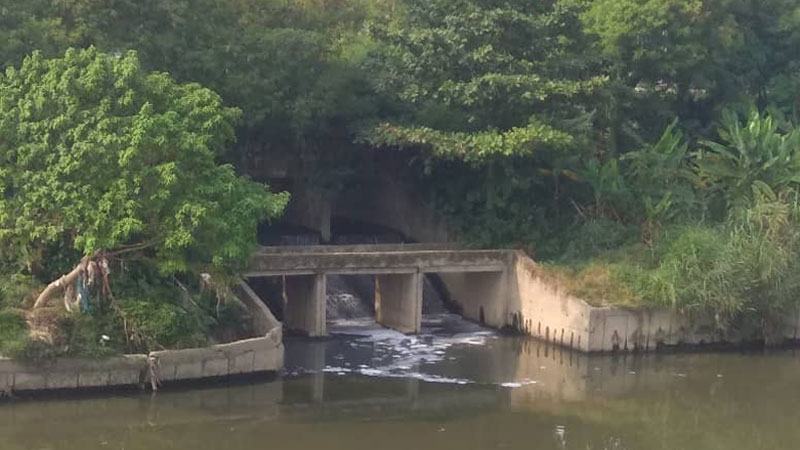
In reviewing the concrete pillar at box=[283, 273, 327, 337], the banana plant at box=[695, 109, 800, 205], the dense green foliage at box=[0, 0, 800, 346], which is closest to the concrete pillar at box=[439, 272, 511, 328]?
the dense green foliage at box=[0, 0, 800, 346]

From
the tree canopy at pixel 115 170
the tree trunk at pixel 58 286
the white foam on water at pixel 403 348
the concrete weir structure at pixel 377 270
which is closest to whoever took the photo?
the tree canopy at pixel 115 170

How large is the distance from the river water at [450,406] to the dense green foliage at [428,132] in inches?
78.7

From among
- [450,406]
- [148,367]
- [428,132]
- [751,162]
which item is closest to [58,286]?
[148,367]

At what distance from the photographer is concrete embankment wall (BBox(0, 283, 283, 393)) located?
81.5 ft

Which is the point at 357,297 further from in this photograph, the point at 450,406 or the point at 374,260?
the point at 450,406

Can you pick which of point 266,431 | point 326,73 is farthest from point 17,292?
point 326,73

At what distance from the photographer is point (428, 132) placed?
33.2m

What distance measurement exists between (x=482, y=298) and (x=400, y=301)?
2.51 m

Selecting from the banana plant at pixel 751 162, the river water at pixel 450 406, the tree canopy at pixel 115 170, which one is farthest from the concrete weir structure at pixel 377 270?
the banana plant at pixel 751 162

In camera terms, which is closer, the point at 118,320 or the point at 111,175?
the point at 111,175

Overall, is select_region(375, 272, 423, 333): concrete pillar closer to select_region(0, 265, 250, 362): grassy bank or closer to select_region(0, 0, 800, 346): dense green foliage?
select_region(0, 0, 800, 346): dense green foliage

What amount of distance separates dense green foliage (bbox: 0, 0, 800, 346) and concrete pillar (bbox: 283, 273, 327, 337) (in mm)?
4122

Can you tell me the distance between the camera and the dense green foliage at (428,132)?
85.7ft

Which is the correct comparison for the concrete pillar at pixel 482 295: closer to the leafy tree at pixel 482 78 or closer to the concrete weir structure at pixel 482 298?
the concrete weir structure at pixel 482 298
